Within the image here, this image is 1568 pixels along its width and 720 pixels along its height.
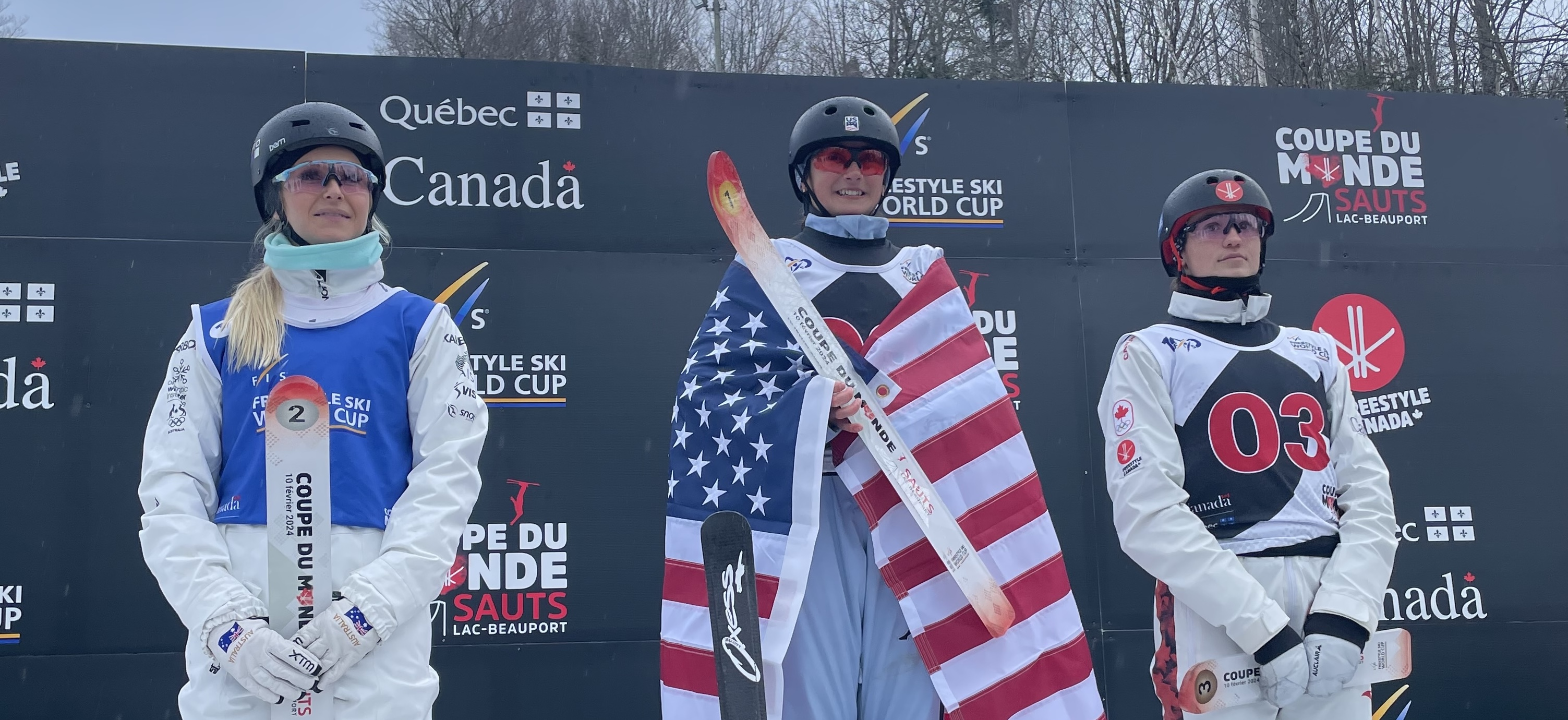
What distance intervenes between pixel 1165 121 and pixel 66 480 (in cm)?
445

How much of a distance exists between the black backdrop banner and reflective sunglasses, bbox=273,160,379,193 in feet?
6.50

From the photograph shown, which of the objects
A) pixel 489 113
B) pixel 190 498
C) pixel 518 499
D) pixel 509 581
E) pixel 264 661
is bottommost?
pixel 509 581

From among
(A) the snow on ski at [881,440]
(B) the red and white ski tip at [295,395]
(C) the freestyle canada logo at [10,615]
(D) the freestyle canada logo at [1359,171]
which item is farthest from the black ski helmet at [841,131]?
(C) the freestyle canada logo at [10,615]

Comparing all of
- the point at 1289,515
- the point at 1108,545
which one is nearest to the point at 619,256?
the point at 1108,545

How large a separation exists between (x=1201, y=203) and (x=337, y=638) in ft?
7.90

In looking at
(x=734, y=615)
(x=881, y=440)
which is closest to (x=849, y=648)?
(x=734, y=615)

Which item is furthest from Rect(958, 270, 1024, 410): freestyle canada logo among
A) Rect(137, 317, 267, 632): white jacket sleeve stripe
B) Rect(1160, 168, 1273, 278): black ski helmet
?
Rect(137, 317, 267, 632): white jacket sleeve stripe

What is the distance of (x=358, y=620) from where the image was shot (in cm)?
227

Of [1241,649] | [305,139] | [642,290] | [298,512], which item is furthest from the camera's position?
[642,290]

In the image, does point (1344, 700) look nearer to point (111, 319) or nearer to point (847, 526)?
point (847, 526)

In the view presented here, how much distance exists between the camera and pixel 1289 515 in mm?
3059

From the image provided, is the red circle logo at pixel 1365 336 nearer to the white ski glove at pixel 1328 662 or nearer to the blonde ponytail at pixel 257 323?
the white ski glove at pixel 1328 662

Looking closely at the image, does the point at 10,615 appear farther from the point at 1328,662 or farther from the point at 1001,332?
the point at 1328,662

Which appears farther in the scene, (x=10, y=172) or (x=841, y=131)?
(x=10, y=172)
